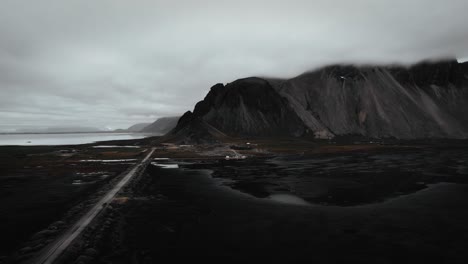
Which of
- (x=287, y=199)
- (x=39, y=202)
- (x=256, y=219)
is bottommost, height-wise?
(x=287, y=199)

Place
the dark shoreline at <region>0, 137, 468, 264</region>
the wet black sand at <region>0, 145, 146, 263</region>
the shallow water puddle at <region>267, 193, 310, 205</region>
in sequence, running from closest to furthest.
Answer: the dark shoreline at <region>0, 137, 468, 264</region>
the wet black sand at <region>0, 145, 146, 263</region>
the shallow water puddle at <region>267, 193, 310, 205</region>

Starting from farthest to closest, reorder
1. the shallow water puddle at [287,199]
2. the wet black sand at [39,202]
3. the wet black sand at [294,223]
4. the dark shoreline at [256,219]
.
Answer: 1. the shallow water puddle at [287,199]
2. the wet black sand at [39,202]
3. the dark shoreline at [256,219]
4. the wet black sand at [294,223]

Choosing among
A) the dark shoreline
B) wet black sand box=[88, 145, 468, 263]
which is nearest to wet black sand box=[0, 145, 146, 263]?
the dark shoreline

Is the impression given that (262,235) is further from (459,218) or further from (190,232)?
(459,218)

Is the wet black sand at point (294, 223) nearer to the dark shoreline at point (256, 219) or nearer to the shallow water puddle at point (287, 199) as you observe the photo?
the dark shoreline at point (256, 219)

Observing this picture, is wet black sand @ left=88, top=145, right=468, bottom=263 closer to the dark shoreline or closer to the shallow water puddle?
the dark shoreline

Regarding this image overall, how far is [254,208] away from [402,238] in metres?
13.4

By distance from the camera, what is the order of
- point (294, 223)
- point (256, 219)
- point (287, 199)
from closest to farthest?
point (294, 223), point (256, 219), point (287, 199)

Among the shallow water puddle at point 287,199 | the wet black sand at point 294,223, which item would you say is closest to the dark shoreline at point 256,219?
the wet black sand at point 294,223

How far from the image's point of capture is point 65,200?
3566 centimetres

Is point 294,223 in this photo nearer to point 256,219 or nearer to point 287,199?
point 256,219

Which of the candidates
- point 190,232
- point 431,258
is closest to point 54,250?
point 190,232

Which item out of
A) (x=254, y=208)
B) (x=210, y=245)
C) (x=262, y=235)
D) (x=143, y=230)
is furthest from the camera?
(x=254, y=208)

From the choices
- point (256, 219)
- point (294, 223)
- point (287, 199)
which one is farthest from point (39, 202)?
point (294, 223)
